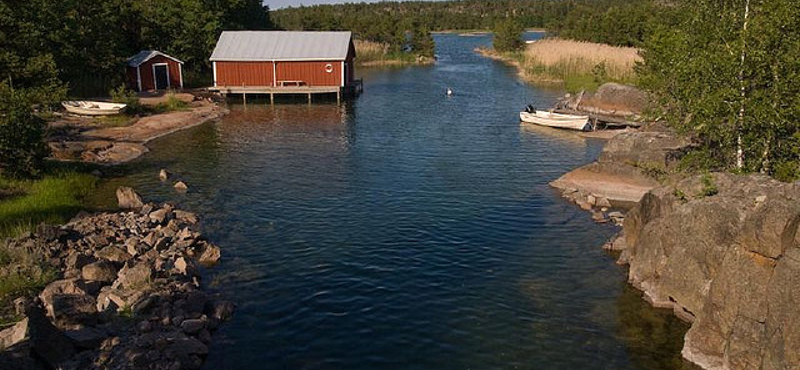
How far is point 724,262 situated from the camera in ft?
59.2

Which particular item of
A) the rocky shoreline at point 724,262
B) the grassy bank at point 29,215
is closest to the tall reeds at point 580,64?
the rocky shoreline at point 724,262

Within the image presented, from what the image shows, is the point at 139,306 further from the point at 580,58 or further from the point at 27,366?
the point at 580,58

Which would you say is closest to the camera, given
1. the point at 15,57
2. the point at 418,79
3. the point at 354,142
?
the point at 15,57

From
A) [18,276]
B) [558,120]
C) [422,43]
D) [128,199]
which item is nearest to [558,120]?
[558,120]

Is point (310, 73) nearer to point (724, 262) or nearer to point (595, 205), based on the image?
point (595, 205)

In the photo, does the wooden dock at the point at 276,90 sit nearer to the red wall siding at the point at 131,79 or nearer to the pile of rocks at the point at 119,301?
the red wall siding at the point at 131,79

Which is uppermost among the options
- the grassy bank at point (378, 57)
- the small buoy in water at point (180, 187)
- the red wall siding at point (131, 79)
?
the grassy bank at point (378, 57)

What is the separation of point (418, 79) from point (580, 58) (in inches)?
799

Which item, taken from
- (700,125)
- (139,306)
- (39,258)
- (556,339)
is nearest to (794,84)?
(700,125)

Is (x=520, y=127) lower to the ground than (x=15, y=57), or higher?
lower

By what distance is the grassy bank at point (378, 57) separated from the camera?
109m

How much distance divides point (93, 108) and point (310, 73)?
21.7 meters

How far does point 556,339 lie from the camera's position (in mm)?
18438

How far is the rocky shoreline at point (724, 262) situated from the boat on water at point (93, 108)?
39.0 meters
